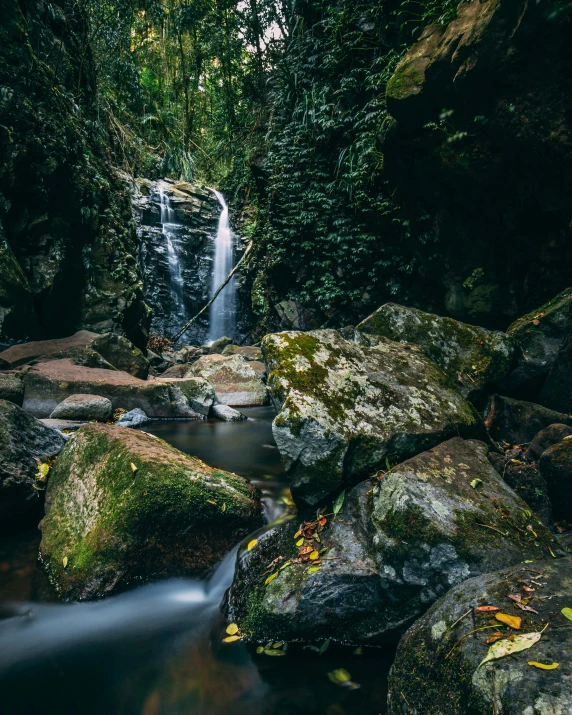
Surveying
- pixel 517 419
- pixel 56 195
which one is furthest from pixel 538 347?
pixel 56 195

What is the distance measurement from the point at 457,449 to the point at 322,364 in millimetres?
1201

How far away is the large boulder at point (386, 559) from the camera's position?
2.19 metres

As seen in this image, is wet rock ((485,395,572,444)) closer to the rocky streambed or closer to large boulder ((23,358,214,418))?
the rocky streambed

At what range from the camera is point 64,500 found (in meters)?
3.11

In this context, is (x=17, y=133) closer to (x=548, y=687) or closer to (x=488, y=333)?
(x=488, y=333)

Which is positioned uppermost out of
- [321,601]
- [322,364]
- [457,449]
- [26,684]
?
[322,364]

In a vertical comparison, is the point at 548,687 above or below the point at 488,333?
below

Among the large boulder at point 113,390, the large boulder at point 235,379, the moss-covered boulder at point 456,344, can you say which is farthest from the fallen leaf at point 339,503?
the large boulder at point 235,379

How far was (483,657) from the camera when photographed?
4.74ft

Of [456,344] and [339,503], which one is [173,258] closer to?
[456,344]

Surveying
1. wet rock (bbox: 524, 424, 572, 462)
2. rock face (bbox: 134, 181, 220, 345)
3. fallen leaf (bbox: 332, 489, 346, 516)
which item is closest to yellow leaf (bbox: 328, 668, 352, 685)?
fallen leaf (bbox: 332, 489, 346, 516)

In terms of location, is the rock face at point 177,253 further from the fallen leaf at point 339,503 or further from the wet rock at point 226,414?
the fallen leaf at point 339,503

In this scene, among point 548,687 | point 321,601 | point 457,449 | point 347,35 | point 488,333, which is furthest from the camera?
point 347,35

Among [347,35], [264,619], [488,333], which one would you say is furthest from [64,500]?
[347,35]
